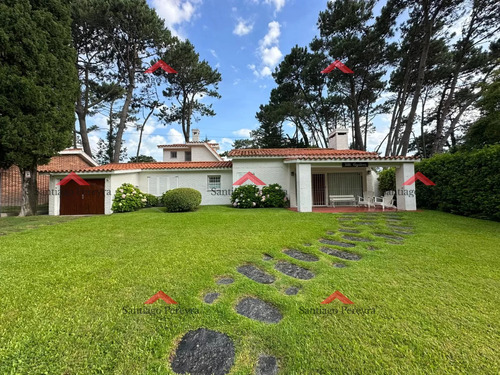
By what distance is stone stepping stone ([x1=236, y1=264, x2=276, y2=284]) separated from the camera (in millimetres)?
3459

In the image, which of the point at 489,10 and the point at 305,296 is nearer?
the point at 305,296

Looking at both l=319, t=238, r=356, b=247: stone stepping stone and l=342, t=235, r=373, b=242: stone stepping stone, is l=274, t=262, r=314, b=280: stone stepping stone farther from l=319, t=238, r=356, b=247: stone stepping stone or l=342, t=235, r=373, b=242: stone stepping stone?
l=342, t=235, r=373, b=242: stone stepping stone

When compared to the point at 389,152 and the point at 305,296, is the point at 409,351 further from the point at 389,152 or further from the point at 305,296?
the point at 389,152

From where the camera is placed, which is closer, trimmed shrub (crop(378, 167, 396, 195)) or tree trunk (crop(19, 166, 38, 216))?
tree trunk (crop(19, 166, 38, 216))

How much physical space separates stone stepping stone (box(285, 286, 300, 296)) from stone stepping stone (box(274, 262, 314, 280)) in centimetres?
40

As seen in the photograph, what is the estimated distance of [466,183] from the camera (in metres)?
8.87

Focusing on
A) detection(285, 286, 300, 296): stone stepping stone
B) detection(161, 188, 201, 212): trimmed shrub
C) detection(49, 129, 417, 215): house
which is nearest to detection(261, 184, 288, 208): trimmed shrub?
detection(49, 129, 417, 215): house

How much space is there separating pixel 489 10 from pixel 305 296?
79.6 ft

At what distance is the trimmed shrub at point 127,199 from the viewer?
1185 cm

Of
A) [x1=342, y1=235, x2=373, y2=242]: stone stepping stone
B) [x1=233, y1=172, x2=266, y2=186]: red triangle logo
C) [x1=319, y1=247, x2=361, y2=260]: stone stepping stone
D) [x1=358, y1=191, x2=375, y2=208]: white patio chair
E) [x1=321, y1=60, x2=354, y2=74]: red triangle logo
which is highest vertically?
[x1=321, y1=60, x2=354, y2=74]: red triangle logo

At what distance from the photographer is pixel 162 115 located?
25.3 metres

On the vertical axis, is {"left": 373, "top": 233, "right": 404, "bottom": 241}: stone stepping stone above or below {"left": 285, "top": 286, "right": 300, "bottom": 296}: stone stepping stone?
above

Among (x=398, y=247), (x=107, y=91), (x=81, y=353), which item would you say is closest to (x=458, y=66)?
(x=398, y=247)

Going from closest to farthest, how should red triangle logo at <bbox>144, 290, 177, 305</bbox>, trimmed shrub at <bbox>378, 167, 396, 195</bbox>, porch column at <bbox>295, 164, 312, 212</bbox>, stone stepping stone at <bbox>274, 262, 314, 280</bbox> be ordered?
red triangle logo at <bbox>144, 290, 177, 305</bbox> → stone stepping stone at <bbox>274, 262, 314, 280</bbox> → porch column at <bbox>295, 164, 312, 212</bbox> → trimmed shrub at <bbox>378, 167, 396, 195</bbox>
